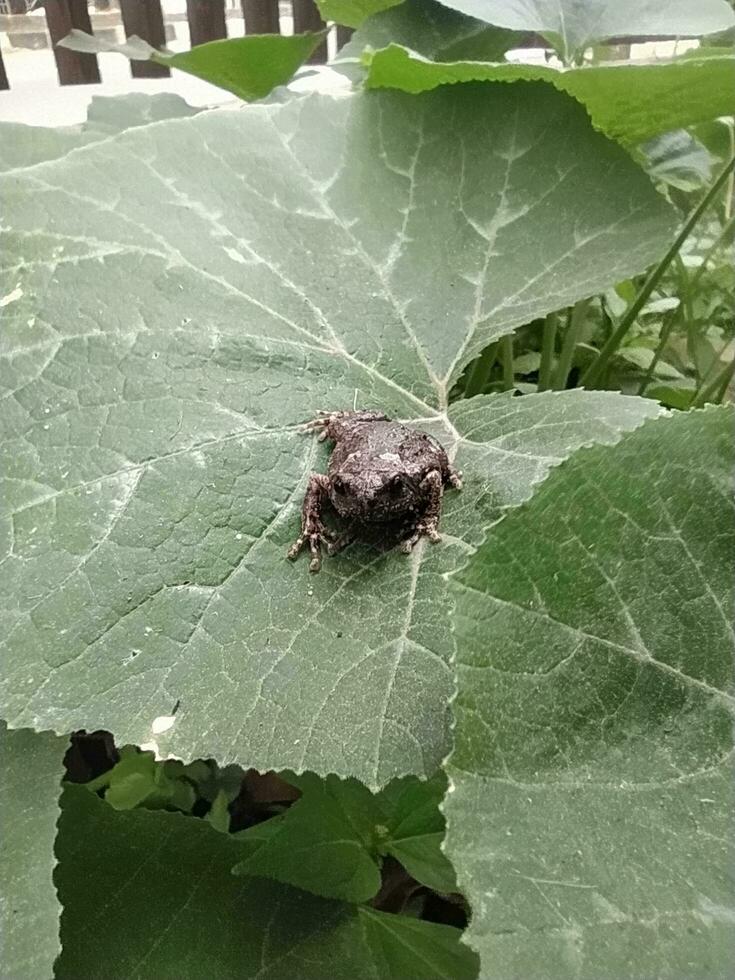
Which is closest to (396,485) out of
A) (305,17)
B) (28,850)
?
(28,850)

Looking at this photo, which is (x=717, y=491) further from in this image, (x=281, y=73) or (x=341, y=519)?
(x=281, y=73)

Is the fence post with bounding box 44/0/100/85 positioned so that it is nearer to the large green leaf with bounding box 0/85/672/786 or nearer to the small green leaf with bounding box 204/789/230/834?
the large green leaf with bounding box 0/85/672/786

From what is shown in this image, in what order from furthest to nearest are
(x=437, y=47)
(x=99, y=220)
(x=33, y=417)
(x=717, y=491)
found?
1. (x=437, y=47)
2. (x=99, y=220)
3. (x=33, y=417)
4. (x=717, y=491)

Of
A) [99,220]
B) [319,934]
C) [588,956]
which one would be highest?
[99,220]

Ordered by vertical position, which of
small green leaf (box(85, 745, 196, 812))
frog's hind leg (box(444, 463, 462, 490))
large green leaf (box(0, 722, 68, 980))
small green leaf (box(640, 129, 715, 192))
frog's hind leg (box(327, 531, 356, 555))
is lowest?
small green leaf (box(85, 745, 196, 812))

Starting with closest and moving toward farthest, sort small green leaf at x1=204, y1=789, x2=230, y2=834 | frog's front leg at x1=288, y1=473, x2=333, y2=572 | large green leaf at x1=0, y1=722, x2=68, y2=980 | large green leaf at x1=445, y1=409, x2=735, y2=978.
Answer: large green leaf at x1=445, y1=409, x2=735, y2=978, large green leaf at x1=0, y1=722, x2=68, y2=980, frog's front leg at x1=288, y1=473, x2=333, y2=572, small green leaf at x1=204, y1=789, x2=230, y2=834

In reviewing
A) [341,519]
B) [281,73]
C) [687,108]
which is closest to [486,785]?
[341,519]

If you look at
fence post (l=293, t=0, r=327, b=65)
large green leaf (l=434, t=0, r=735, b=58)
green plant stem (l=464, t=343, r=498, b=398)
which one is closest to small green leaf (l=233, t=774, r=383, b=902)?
green plant stem (l=464, t=343, r=498, b=398)

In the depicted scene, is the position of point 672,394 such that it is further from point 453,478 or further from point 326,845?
point 326,845
